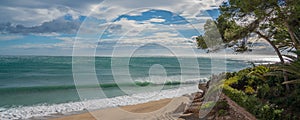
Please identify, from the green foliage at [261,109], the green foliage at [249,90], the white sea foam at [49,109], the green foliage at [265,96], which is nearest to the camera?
the green foliage at [261,109]

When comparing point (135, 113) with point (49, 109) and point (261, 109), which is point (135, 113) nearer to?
point (49, 109)

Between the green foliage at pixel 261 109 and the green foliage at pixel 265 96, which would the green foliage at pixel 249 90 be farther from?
the green foliage at pixel 261 109

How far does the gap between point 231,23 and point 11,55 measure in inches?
1681

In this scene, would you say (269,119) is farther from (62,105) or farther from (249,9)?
(62,105)

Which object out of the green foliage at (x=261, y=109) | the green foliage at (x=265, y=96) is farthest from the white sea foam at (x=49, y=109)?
the green foliage at (x=261, y=109)

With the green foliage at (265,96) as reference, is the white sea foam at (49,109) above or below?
below

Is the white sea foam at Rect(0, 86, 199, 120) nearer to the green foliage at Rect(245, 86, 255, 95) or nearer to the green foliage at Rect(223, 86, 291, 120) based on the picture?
the green foliage at Rect(245, 86, 255, 95)

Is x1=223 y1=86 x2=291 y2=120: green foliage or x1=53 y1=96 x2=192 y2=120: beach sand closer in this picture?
x1=223 y1=86 x2=291 y2=120: green foliage

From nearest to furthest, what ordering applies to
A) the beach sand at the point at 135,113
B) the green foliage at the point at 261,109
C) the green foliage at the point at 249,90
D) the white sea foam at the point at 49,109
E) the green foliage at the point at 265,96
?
the green foliage at the point at 261,109, the green foliage at the point at 265,96, the green foliage at the point at 249,90, the beach sand at the point at 135,113, the white sea foam at the point at 49,109

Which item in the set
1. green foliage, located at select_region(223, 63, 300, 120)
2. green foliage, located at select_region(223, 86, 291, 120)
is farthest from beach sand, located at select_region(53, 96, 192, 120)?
green foliage, located at select_region(223, 86, 291, 120)

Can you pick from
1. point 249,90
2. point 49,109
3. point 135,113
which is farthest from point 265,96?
point 49,109

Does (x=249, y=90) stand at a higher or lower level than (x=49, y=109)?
higher

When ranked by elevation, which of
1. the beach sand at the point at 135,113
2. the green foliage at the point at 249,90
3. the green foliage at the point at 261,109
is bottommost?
the beach sand at the point at 135,113

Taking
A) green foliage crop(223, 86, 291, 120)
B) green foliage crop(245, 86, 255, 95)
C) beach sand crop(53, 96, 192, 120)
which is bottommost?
beach sand crop(53, 96, 192, 120)
